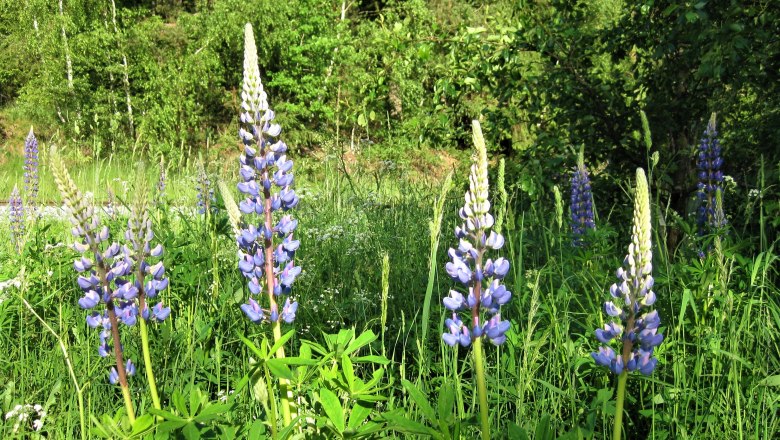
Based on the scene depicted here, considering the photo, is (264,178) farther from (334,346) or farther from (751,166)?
(751,166)

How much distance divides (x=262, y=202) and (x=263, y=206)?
20mm

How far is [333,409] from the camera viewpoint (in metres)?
1.70

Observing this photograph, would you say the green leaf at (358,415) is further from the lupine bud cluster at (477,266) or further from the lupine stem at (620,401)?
the lupine stem at (620,401)

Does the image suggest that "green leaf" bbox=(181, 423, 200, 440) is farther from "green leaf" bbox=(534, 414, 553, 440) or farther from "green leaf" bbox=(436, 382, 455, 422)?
"green leaf" bbox=(534, 414, 553, 440)

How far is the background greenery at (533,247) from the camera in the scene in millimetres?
2355

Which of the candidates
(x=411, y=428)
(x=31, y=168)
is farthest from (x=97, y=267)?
(x=31, y=168)

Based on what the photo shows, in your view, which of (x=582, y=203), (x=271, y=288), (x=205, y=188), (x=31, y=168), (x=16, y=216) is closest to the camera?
(x=271, y=288)

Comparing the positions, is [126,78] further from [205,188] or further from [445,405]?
[445,405]

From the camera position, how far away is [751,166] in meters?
5.85

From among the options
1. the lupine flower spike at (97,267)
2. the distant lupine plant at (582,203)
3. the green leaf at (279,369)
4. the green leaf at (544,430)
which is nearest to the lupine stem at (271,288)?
the green leaf at (279,369)

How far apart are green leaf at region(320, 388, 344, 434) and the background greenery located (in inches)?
→ 4.1

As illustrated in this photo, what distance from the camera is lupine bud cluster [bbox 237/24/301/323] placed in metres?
1.80

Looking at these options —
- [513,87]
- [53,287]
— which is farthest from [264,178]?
[513,87]

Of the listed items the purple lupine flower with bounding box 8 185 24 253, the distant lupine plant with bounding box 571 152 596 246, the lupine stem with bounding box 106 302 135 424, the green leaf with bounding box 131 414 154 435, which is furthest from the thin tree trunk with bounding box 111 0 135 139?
the green leaf with bounding box 131 414 154 435
